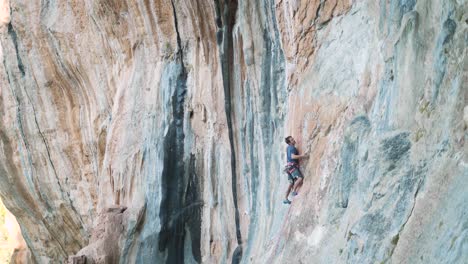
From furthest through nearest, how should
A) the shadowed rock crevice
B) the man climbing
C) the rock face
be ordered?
the shadowed rock crevice, the man climbing, the rock face

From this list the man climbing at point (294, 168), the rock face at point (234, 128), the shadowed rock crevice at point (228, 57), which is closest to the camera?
the rock face at point (234, 128)

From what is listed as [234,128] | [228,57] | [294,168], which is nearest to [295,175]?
[294,168]

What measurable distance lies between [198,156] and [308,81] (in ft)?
12.6

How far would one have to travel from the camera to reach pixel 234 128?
11.9m

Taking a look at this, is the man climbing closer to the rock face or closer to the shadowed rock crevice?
the rock face

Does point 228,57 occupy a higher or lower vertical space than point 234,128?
higher

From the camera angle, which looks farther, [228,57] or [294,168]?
[228,57]

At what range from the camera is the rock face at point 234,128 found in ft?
20.1

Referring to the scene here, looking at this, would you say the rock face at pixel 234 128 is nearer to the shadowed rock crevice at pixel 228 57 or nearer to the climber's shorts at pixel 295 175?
the shadowed rock crevice at pixel 228 57

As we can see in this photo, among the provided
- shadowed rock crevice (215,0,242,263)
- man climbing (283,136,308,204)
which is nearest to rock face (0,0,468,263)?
shadowed rock crevice (215,0,242,263)

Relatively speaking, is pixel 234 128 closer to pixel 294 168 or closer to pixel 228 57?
pixel 228 57


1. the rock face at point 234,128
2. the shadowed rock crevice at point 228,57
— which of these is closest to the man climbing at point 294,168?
the rock face at point 234,128

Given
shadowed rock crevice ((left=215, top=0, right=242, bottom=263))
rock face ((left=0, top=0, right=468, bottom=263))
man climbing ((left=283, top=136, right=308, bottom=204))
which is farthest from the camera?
shadowed rock crevice ((left=215, top=0, right=242, bottom=263))

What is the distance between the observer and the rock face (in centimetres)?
614
